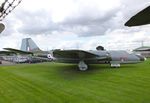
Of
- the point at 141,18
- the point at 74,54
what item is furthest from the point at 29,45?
the point at 141,18

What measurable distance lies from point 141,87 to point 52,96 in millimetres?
4198

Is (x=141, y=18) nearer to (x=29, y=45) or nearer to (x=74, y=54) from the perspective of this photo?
(x=74, y=54)

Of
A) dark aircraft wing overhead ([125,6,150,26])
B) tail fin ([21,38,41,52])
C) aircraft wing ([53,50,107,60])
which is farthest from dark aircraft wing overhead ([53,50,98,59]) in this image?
dark aircraft wing overhead ([125,6,150,26])

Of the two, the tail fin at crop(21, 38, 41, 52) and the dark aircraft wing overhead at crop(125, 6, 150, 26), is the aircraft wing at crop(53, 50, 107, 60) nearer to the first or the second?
the tail fin at crop(21, 38, 41, 52)

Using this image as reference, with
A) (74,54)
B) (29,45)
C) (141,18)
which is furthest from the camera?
(29,45)

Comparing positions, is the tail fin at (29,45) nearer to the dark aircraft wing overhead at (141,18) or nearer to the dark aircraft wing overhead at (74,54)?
the dark aircraft wing overhead at (74,54)

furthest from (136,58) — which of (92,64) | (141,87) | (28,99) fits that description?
(28,99)

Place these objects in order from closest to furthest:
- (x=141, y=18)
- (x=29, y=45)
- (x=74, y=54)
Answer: (x=141, y=18), (x=74, y=54), (x=29, y=45)

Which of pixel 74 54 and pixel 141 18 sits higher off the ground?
pixel 74 54

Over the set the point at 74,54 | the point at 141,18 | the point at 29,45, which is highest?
the point at 29,45

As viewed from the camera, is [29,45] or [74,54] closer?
[74,54]

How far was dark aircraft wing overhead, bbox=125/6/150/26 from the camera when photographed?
2.02 metres

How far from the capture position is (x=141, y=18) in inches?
83.5

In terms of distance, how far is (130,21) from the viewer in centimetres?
224
